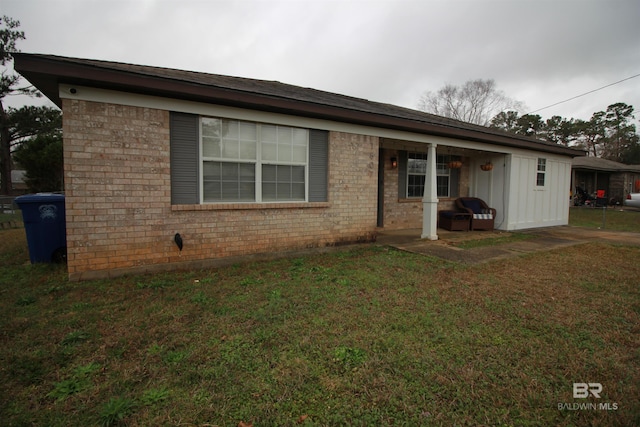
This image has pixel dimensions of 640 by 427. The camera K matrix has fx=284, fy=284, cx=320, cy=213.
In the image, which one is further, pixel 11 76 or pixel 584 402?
pixel 11 76

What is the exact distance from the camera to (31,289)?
4004mm

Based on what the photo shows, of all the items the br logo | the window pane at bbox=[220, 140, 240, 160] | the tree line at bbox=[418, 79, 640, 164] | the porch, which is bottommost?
the br logo

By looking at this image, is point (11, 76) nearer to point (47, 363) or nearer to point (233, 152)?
point (233, 152)

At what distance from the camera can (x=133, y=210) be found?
4.54 metres

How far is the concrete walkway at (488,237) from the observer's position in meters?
6.13

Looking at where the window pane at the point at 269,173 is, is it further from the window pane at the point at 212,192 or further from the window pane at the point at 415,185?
the window pane at the point at 415,185

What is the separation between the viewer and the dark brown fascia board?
3793 millimetres

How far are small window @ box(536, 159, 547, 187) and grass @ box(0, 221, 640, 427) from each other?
6726mm

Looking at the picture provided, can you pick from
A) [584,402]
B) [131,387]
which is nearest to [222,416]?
[131,387]

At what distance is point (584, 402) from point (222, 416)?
94.3 inches

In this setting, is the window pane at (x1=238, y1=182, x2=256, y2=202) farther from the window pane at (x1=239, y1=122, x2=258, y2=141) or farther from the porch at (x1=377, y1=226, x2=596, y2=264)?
the porch at (x1=377, y1=226, x2=596, y2=264)

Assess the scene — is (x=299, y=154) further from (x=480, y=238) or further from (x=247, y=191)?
(x=480, y=238)

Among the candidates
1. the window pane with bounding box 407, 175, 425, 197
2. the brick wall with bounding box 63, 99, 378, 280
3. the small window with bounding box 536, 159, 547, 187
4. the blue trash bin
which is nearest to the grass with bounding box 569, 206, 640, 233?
the small window with bounding box 536, 159, 547, 187

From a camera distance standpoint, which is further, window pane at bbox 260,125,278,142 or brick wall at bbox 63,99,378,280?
window pane at bbox 260,125,278,142
